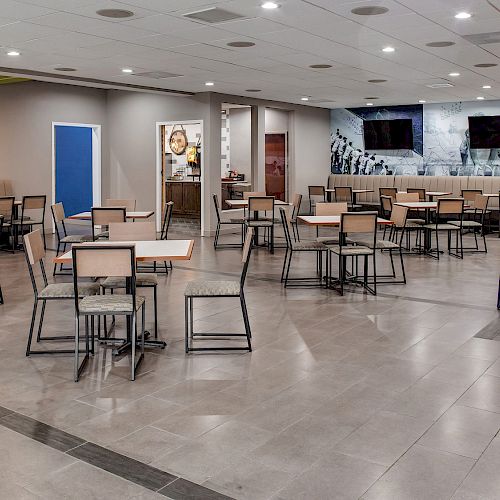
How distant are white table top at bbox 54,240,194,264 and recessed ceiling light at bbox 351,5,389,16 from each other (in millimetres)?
2732

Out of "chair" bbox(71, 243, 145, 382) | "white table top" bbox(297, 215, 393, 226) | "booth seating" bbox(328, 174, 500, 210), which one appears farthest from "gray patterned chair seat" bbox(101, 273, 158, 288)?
"booth seating" bbox(328, 174, 500, 210)

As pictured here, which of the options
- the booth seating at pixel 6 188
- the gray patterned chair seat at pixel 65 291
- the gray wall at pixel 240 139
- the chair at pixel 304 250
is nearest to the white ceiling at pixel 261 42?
the chair at pixel 304 250

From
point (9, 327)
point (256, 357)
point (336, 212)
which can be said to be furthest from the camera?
point (336, 212)

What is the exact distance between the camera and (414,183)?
16.3 metres

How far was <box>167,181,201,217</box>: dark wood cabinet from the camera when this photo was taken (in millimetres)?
16703

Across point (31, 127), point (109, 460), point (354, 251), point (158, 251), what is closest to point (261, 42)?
point (354, 251)

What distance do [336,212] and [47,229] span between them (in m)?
7.05

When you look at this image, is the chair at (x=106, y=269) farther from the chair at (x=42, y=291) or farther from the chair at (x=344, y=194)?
the chair at (x=344, y=194)

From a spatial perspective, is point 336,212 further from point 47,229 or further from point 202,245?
point 47,229

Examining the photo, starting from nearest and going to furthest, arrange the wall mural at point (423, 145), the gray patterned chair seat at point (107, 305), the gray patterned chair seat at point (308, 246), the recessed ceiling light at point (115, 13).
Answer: the gray patterned chair seat at point (107, 305) < the recessed ceiling light at point (115, 13) < the gray patterned chair seat at point (308, 246) < the wall mural at point (423, 145)

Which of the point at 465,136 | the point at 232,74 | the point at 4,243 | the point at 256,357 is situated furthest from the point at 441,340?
the point at 465,136

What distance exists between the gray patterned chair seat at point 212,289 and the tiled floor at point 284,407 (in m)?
0.47

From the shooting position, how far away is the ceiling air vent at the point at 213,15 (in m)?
6.39

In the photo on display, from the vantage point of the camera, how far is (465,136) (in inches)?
620
